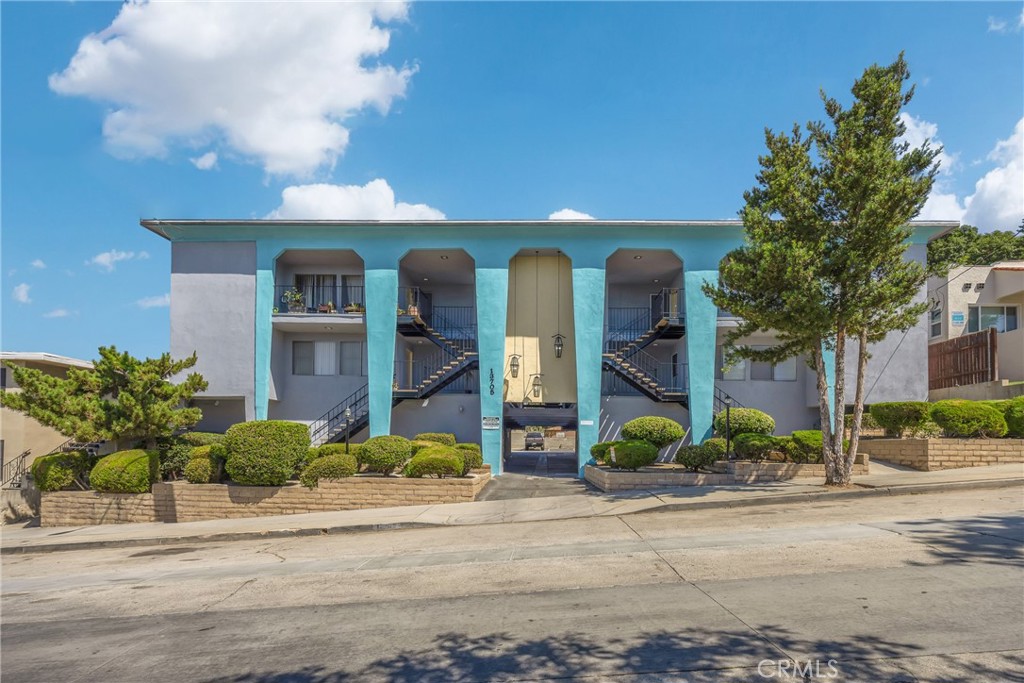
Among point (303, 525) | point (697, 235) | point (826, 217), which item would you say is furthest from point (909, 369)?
point (303, 525)

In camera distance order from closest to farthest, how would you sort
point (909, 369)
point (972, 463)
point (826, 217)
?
point (826, 217), point (972, 463), point (909, 369)

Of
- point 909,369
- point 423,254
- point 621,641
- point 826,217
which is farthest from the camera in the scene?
point 423,254

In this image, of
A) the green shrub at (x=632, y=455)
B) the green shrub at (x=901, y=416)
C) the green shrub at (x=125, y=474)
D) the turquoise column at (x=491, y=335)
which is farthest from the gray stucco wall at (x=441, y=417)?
the green shrub at (x=901, y=416)

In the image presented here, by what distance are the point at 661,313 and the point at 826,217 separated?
37.9 ft

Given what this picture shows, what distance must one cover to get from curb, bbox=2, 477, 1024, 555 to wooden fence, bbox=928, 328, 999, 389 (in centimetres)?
1050

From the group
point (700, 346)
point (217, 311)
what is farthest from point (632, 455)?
point (217, 311)

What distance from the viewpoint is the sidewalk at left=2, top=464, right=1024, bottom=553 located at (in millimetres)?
14977

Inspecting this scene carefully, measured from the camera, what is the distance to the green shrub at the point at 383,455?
19062mm

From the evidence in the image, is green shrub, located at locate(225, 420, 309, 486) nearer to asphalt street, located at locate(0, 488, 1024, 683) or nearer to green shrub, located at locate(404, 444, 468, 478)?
green shrub, located at locate(404, 444, 468, 478)

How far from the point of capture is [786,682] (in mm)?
5129

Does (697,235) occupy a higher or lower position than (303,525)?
higher

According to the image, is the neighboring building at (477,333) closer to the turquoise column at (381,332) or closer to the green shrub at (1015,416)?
the turquoise column at (381,332)

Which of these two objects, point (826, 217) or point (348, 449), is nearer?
point (826, 217)

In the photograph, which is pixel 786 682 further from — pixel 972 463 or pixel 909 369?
pixel 909 369
